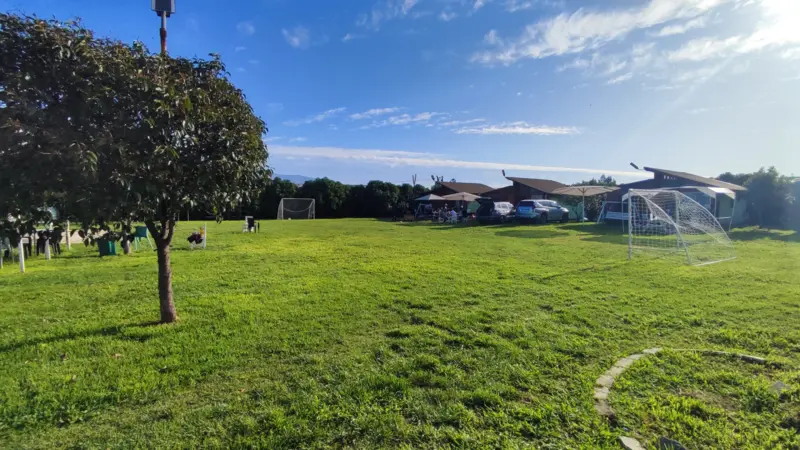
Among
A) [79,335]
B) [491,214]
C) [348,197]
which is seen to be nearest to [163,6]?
[79,335]

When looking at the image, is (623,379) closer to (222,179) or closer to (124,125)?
(222,179)

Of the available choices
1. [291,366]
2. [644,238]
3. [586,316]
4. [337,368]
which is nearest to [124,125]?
[291,366]

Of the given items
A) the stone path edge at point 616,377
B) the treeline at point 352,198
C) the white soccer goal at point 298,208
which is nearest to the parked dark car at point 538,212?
the treeline at point 352,198

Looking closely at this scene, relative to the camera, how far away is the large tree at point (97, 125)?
3053 millimetres

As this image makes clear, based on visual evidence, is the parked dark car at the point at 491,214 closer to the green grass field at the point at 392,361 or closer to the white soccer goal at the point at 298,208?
the green grass field at the point at 392,361

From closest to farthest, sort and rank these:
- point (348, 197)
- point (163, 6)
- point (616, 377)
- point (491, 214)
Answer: point (616, 377), point (163, 6), point (491, 214), point (348, 197)

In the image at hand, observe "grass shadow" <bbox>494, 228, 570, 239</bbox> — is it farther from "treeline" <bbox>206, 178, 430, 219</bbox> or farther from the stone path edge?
"treeline" <bbox>206, 178, 430, 219</bbox>

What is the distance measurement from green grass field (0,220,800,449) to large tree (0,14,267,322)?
5.24 feet

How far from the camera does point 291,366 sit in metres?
3.81

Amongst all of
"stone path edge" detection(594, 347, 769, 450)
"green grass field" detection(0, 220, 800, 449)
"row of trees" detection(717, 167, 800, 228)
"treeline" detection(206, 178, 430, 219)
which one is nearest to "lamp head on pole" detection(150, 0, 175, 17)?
"green grass field" detection(0, 220, 800, 449)

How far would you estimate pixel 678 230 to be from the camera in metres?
10.1

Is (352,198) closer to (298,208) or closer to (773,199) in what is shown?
(298,208)

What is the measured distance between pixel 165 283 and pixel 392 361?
3.25 metres

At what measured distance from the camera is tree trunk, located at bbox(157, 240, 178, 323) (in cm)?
495
